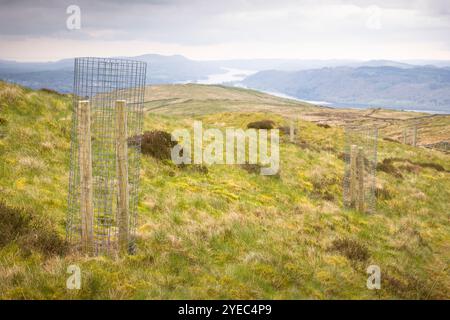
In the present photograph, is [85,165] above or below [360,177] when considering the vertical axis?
above

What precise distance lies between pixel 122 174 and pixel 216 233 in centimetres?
339

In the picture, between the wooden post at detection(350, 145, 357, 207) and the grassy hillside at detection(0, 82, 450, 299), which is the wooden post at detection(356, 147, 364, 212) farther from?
the grassy hillside at detection(0, 82, 450, 299)

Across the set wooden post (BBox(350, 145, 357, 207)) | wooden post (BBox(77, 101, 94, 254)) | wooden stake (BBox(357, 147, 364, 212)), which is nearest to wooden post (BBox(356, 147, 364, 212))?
wooden stake (BBox(357, 147, 364, 212))

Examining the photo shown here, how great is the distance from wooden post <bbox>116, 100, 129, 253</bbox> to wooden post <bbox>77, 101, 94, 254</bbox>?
64 cm

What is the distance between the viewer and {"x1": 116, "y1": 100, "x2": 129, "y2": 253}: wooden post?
26.9ft

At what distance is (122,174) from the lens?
838cm

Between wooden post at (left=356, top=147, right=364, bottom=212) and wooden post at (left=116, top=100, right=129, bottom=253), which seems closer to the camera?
wooden post at (left=116, top=100, right=129, bottom=253)

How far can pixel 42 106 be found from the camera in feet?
64.0

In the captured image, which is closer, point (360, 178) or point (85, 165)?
point (85, 165)

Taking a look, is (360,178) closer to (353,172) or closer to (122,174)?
(353,172)

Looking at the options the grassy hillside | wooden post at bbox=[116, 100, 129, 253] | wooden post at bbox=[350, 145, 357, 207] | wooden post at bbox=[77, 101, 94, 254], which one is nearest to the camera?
the grassy hillside

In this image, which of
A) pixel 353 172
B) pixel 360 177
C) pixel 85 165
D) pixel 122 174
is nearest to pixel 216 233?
pixel 122 174

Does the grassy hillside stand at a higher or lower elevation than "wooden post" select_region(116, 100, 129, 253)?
lower
